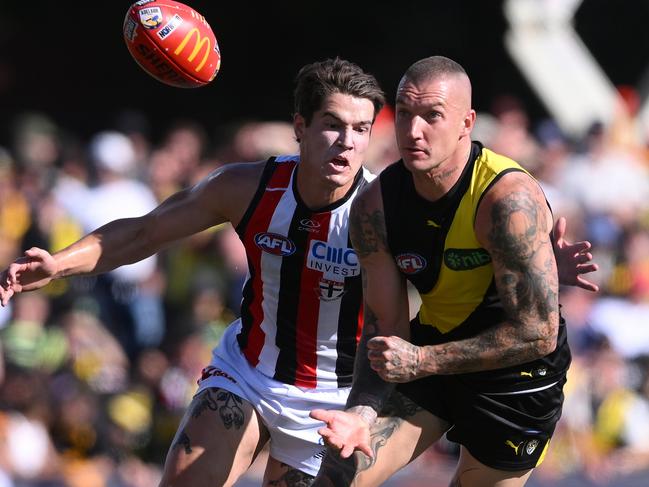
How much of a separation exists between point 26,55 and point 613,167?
7.74 m

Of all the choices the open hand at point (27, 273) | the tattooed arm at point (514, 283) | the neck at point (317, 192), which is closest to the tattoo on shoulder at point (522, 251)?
the tattooed arm at point (514, 283)

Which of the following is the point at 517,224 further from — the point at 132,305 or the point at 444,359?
the point at 132,305

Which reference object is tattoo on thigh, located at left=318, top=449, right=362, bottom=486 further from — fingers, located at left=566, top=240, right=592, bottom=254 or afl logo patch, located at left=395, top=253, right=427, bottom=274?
fingers, located at left=566, top=240, right=592, bottom=254

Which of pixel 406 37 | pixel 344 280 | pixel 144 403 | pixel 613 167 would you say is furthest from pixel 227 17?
pixel 344 280

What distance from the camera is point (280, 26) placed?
15.8m

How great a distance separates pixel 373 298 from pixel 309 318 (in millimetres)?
567

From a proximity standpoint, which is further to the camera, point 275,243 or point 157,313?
point 157,313

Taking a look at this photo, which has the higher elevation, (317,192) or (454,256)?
(317,192)

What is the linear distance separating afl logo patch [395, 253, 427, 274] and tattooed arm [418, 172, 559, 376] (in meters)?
0.31

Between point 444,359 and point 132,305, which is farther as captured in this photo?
point 132,305

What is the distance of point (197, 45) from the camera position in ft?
19.6

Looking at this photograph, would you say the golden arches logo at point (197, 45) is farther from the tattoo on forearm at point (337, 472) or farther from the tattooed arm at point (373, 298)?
the tattoo on forearm at point (337, 472)

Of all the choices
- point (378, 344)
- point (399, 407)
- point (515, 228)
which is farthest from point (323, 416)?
point (515, 228)

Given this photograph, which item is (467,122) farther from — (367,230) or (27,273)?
(27,273)
